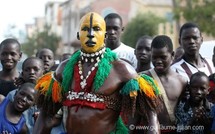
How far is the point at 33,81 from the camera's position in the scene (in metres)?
7.70

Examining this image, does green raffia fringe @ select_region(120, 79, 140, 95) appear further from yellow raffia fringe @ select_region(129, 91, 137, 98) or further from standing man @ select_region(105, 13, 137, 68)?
standing man @ select_region(105, 13, 137, 68)

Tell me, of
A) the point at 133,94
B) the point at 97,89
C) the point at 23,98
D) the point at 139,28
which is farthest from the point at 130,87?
the point at 139,28

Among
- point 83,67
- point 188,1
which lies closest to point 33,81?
point 83,67

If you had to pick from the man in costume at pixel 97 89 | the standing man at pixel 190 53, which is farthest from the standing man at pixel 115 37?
the man in costume at pixel 97 89

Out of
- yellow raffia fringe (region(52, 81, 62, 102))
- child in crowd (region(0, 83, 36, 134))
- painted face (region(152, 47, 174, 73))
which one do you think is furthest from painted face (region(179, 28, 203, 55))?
yellow raffia fringe (region(52, 81, 62, 102))

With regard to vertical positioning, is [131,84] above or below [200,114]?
above

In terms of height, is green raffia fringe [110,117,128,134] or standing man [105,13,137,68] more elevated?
standing man [105,13,137,68]

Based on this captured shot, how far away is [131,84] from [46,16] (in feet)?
265

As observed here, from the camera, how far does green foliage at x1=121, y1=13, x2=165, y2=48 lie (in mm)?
41000

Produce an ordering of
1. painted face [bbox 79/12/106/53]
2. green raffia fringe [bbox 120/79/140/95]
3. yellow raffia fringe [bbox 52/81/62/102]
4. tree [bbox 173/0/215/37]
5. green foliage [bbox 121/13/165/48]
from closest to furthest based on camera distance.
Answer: green raffia fringe [bbox 120/79/140/95]
painted face [bbox 79/12/106/53]
yellow raffia fringe [bbox 52/81/62/102]
tree [bbox 173/0/215/37]
green foliage [bbox 121/13/165/48]

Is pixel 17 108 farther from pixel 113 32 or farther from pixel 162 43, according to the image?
pixel 162 43

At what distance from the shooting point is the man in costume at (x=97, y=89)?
16.5 ft

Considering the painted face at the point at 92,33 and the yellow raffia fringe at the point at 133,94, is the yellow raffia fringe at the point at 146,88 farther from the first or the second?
the painted face at the point at 92,33

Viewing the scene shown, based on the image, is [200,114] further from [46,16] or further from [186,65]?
[46,16]
